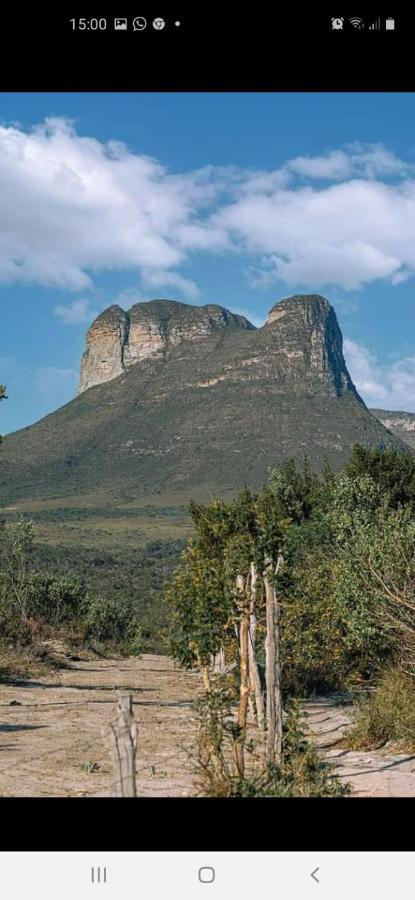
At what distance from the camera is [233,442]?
80812mm

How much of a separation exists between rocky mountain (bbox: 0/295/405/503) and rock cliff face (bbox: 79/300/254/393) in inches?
17.8

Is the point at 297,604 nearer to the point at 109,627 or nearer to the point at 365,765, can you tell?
the point at 365,765

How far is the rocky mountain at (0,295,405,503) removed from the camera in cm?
7919

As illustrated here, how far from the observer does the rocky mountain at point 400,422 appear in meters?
118

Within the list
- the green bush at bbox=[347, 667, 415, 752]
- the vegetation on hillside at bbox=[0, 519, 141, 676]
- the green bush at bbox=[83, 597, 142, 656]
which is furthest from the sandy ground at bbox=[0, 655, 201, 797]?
the green bush at bbox=[83, 597, 142, 656]

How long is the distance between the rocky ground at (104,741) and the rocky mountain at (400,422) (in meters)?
102

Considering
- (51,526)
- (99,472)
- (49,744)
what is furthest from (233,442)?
(49,744)

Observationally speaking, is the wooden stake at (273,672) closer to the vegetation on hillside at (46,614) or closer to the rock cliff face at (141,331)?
the vegetation on hillside at (46,614)

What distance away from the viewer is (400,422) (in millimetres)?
122250

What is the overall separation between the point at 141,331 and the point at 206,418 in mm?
45278

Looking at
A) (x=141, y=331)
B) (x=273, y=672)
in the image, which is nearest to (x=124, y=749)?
(x=273, y=672)
